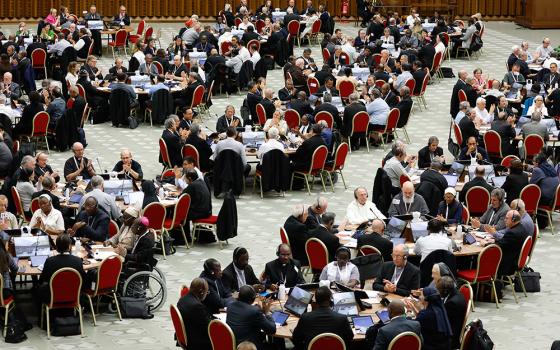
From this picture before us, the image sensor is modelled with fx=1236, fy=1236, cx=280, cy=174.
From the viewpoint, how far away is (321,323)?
12.1m

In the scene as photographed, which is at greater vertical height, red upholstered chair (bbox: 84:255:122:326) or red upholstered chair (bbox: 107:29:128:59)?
red upholstered chair (bbox: 107:29:128:59)

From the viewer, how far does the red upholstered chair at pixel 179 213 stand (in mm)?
16953

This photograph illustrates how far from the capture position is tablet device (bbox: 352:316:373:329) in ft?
41.2

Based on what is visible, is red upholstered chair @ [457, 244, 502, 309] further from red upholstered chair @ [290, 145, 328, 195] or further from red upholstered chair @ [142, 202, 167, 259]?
red upholstered chair @ [290, 145, 328, 195]

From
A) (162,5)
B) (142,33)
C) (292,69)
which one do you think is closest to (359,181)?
(292,69)

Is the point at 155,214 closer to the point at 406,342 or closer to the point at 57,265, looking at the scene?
the point at 57,265

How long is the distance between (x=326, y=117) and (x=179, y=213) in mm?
5642

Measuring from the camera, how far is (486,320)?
14.8 m

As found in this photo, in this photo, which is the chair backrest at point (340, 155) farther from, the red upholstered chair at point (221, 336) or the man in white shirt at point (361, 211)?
the red upholstered chair at point (221, 336)

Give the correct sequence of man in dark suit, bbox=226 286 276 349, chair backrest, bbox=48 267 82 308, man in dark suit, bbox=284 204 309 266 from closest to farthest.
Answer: man in dark suit, bbox=226 286 276 349 → chair backrest, bbox=48 267 82 308 → man in dark suit, bbox=284 204 309 266

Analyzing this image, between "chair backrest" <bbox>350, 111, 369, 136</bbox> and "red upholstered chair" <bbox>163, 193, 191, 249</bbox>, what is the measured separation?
18.9 feet

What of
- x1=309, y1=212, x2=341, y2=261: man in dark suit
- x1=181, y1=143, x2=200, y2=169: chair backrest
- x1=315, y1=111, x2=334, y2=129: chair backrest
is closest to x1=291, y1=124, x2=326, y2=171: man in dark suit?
x1=181, y1=143, x2=200, y2=169: chair backrest

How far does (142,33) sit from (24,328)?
65.3ft

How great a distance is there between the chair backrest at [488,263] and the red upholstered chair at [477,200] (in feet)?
8.89
